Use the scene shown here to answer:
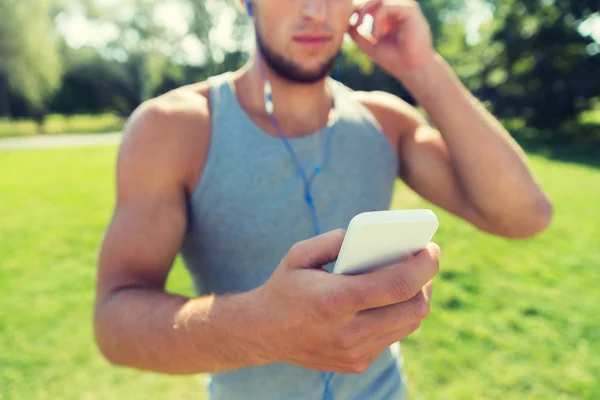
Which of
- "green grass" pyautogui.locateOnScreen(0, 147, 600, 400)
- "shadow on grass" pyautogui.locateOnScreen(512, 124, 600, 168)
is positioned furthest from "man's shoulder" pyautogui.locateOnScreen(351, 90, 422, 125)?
"shadow on grass" pyautogui.locateOnScreen(512, 124, 600, 168)

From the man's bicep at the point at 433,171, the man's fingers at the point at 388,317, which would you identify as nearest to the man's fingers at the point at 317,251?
the man's fingers at the point at 388,317

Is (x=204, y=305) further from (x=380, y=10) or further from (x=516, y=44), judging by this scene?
(x=516, y=44)

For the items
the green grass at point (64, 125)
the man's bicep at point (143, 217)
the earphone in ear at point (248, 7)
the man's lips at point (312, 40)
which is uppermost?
the earphone in ear at point (248, 7)

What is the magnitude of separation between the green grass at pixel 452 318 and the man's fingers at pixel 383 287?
2.00 meters

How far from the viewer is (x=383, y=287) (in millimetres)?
594

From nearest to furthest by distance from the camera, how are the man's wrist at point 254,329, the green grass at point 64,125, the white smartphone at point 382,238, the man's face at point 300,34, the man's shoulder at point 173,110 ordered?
1. the white smartphone at point 382,238
2. the man's wrist at point 254,329
3. the man's shoulder at point 173,110
4. the man's face at point 300,34
5. the green grass at point 64,125

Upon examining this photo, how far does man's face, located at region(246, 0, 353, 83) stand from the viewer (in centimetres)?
114

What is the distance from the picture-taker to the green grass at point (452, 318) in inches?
94.9

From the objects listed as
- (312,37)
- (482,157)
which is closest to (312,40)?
(312,37)

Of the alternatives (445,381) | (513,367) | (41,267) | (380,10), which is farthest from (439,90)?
(41,267)

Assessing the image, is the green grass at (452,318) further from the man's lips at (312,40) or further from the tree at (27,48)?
the tree at (27,48)

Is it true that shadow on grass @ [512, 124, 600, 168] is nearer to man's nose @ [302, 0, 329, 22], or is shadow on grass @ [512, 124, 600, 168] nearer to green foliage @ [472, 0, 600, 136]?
green foliage @ [472, 0, 600, 136]

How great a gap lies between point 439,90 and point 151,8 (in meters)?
25.0

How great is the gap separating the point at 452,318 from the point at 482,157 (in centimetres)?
211
